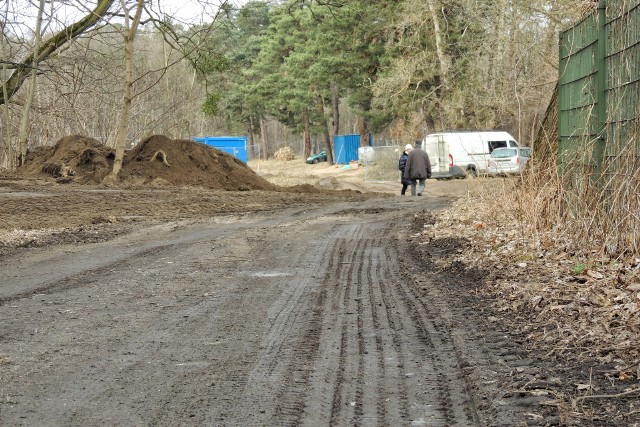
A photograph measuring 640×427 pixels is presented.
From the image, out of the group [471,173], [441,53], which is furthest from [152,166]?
[441,53]

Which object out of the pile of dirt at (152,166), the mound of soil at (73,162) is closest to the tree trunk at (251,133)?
the mound of soil at (73,162)

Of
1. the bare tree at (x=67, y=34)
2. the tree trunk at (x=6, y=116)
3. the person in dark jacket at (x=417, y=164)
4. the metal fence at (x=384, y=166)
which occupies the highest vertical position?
the bare tree at (x=67, y=34)

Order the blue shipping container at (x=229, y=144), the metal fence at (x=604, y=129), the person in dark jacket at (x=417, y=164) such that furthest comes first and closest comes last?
the blue shipping container at (x=229, y=144) → the person in dark jacket at (x=417, y=164) → the metal fence at (x=604, y=129)

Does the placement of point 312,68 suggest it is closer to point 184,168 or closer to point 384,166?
point 384,166

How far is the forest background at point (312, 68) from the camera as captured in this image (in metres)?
25.5

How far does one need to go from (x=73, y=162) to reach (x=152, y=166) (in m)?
2.95

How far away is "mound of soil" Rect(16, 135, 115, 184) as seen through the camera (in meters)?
26.6

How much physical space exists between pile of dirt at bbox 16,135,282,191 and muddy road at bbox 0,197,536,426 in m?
14.7

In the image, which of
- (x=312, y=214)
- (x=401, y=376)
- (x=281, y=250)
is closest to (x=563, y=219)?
(x=281, y=250)

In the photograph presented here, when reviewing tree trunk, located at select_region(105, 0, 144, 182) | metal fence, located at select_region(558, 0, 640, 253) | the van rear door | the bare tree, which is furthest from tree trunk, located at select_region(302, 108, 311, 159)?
metal fence, located at select_region(558, 0, 640, 253)

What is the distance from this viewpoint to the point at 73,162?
91.6ft

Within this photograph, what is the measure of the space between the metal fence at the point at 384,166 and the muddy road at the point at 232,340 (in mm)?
32245

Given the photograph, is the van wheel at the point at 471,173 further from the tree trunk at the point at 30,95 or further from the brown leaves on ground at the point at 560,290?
the tree trunk at the point at 30,95

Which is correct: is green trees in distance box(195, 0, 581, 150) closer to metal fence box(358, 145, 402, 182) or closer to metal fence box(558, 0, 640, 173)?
metal fence box(358, 145, 402, 182)
